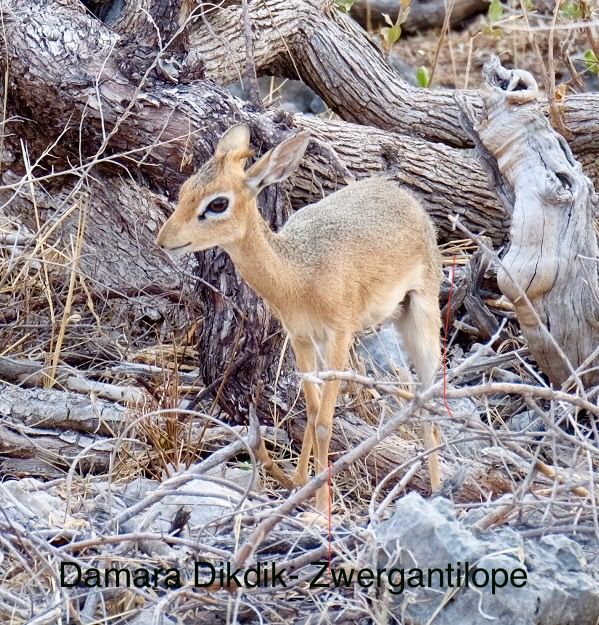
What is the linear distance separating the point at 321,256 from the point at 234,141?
0.63 m

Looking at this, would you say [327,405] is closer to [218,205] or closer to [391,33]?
[218,205]

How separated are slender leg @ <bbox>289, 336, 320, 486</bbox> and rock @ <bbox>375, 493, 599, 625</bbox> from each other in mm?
1430

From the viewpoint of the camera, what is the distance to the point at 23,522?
13.8ft

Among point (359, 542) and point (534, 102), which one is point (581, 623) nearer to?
point (359, 542)

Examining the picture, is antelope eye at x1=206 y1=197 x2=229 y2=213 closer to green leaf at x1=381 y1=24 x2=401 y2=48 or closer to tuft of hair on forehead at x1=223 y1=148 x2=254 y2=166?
tuft of hair on forehead at x1=223 y1=148 x2=254 y2=166

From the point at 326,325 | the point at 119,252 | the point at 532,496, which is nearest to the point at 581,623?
the point at 532,496

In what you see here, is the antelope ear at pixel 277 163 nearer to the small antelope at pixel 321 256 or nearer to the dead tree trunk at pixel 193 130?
the small antelope at pixel 321 256

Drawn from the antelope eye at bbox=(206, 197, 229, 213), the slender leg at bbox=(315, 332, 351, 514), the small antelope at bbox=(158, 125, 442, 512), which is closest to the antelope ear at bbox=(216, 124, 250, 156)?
the small antelope at bbox=(158, 125, 442, 512)

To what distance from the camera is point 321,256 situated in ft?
16.5

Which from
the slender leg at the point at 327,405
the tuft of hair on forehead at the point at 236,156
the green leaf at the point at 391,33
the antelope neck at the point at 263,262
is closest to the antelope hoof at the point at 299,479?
the slender leg at the point at 327,405

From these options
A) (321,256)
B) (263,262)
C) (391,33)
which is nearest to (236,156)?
(263,262)

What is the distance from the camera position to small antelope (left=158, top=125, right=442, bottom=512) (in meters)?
4.67

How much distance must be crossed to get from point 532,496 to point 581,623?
821 millimetres

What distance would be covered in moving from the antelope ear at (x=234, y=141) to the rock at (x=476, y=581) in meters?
1.73
